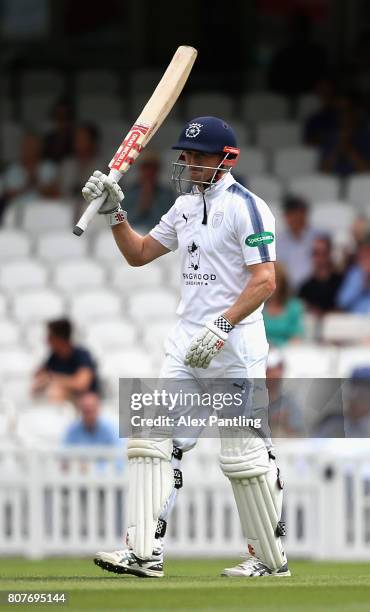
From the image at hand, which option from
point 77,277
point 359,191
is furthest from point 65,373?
point 359,191

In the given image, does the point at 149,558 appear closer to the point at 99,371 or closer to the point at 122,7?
the point at 99,371

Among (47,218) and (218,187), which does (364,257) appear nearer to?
(47,218)

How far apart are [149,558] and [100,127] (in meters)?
7.74

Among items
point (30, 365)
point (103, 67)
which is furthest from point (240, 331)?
point (103, 67)

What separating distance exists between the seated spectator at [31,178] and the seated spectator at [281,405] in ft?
10.9

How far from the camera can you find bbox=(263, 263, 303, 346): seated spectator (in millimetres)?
10867

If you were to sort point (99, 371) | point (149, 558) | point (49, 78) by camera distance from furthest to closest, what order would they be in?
1. point (49, 78)
2. point (99, 371)
3. point (149, 558)

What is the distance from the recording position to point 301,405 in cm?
975

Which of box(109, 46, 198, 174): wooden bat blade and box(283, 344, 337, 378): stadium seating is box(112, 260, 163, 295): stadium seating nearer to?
box(283, 344, 337, 378): stadium seating

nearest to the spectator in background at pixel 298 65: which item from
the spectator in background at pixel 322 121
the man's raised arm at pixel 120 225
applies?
the spectator in background at pixel 322 121

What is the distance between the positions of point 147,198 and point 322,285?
4.73ft

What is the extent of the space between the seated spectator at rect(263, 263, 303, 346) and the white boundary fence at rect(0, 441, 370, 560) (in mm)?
989

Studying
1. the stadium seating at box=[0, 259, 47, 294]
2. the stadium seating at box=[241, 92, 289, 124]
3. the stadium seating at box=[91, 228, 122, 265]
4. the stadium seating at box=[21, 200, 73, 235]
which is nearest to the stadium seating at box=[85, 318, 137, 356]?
the stadium seating at box=[0, 259, 47, 294]

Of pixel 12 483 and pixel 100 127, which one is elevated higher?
A: pixel 100 127
